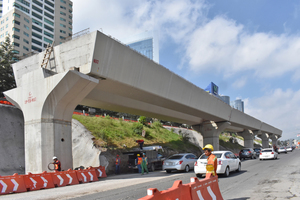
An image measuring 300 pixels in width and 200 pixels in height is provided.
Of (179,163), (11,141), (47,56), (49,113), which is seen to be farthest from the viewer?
(11,141)

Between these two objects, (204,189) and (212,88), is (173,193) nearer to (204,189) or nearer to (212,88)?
(204,189)

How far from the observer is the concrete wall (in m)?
18.1

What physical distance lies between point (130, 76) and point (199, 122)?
2349 centimetres

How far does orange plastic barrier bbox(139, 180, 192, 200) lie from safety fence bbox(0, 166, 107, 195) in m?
8.84

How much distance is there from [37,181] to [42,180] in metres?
0.24

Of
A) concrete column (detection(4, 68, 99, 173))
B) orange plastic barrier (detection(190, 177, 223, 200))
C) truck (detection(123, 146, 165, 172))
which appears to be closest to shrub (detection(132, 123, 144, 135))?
truck (detection(123, 146, 165, 172))

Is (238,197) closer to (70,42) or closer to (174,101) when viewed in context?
(70,42)

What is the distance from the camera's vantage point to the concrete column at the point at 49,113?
580 inches

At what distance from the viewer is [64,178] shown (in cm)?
1312

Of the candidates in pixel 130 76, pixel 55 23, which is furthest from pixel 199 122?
pixel 55 23

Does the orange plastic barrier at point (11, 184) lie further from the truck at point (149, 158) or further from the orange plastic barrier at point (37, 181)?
the truck at point (149, 158)

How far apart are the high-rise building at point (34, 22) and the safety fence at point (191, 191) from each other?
226ft

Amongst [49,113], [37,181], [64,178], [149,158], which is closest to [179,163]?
[149,158]

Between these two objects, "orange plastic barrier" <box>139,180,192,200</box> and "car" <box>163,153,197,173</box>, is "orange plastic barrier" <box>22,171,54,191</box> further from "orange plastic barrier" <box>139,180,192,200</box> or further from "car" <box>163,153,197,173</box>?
"orange plastic barrier" <box>139,180,192,200</box>
